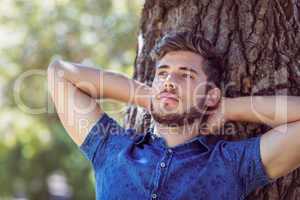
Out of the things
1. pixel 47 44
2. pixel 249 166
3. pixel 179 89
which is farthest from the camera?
pixel 47 44

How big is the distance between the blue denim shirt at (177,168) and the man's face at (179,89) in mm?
120

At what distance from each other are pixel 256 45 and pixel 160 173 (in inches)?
29.6

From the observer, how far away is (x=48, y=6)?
6832mm

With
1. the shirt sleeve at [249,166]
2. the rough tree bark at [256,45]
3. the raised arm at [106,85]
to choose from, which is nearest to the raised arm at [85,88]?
the raised arm at [106,85]

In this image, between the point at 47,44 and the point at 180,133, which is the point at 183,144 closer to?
the point at 180,133

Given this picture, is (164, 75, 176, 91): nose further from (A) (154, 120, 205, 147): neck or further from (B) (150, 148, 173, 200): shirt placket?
(B) (150, 148, 173, 200): shirt placket

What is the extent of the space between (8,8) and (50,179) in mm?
5822

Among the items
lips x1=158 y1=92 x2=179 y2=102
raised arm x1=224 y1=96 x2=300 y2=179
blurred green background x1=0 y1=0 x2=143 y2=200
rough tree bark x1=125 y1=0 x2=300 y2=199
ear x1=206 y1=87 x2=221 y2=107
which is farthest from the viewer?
blurred green background x1=0 y1=0 x2=143 y2=200

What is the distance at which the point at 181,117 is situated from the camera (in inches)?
97.2

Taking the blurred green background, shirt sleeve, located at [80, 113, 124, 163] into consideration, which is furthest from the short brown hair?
the blurred green background

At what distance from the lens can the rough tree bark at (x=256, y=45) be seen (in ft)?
8.77

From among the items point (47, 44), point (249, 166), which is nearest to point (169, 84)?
point (249, 166)

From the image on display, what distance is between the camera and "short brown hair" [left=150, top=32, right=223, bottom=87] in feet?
8.36

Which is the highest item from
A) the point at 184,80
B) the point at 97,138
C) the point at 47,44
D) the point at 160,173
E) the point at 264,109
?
the point at 47,44
